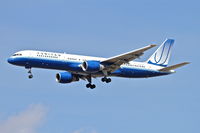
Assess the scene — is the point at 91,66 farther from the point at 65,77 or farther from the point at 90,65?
the point at 65,77

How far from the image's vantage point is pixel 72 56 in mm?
91500

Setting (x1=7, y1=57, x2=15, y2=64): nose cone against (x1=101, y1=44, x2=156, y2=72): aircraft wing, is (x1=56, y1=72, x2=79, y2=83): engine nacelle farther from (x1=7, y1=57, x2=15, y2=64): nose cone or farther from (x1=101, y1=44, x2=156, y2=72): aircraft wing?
(x1=7, y1=57, x2=15, y2=64): nose cone

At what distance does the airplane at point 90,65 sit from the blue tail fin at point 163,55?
412 millimetres

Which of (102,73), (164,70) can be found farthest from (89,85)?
(164,70)

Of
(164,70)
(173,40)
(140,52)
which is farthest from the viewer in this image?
(173,40)

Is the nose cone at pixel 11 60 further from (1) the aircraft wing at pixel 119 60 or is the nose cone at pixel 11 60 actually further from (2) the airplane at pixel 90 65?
(1) the aircraft wing at pixel 119 60

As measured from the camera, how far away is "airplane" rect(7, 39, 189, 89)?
89.1 metres

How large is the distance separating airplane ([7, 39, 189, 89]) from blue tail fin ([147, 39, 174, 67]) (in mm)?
412

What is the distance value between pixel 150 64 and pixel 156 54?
4031 mm

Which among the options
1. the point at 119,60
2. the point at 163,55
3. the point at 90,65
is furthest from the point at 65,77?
the point at 163,55

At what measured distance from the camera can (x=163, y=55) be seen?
103438mm

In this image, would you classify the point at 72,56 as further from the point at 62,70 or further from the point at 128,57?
the point at 128,57

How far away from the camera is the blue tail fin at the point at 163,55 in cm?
10124

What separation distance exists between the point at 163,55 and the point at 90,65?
723 inches
